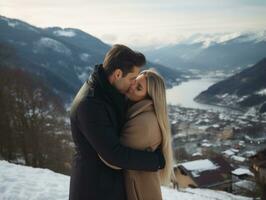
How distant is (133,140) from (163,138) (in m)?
0.20

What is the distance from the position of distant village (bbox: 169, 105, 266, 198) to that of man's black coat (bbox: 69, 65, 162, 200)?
1.75 meters

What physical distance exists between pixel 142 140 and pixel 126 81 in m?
0.37

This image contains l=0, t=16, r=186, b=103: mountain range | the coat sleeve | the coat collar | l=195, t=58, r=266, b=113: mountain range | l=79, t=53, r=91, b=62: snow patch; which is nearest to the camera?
the coat sleeve

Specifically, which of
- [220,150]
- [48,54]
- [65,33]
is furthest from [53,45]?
[220,150]

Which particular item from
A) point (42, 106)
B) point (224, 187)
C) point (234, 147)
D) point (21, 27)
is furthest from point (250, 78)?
point (42, 106)

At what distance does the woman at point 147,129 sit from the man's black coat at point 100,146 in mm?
65

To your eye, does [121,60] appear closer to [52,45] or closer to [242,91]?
[242,91]

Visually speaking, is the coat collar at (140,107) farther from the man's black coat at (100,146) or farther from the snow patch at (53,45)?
the snow patch at (53,45)

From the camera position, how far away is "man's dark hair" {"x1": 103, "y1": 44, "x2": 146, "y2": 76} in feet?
6.86

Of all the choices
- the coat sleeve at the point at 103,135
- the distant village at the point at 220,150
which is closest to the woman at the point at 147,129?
the coat sleeve at the point at 103,135

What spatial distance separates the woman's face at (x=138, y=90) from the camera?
2.27m

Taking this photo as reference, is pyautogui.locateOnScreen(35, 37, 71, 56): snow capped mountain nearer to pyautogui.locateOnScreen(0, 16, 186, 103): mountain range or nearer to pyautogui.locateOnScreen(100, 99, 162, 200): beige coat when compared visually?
pyautogui.locateOnScreen(0, 16, 186, 103): mountain range

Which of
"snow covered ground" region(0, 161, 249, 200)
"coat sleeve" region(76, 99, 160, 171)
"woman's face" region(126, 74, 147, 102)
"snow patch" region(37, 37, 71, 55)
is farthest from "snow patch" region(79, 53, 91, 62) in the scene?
"coat sleeve" region(76, 99, 160, 171)

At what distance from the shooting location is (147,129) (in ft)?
7.12
